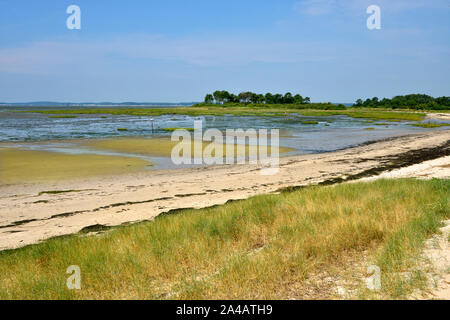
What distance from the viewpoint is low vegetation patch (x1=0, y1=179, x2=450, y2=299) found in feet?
16.3

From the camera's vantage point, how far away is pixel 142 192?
14414 millimetres

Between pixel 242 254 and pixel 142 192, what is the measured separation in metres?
9.23

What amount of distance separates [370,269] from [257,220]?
10.6 feet

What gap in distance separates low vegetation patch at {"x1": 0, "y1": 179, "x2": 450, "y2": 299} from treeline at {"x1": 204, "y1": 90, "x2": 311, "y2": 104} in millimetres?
165972

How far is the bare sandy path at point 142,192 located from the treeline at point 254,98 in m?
151

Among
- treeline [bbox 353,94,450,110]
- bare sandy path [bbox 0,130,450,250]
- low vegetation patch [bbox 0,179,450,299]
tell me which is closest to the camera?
low vegetation patch [bbox 0,179,450,299]

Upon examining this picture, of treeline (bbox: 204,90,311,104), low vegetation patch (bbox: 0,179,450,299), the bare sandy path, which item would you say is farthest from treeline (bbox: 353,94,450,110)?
low vegetation patch (bbox: 0,179,450,299)

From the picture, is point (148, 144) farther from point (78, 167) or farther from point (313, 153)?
point (313, 153)

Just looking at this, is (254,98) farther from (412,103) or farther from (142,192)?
(142,192)

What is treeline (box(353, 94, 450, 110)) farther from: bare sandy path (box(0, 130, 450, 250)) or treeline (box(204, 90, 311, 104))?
bare sandy path (box(0, 130, 450, 250))

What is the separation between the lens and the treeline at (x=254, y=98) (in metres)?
169

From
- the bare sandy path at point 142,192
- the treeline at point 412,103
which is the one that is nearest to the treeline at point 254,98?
the treeline at point 412,103

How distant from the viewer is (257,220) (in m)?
8.11

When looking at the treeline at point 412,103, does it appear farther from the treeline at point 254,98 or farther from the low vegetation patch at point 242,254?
the low vegetation patch at point 242,254
